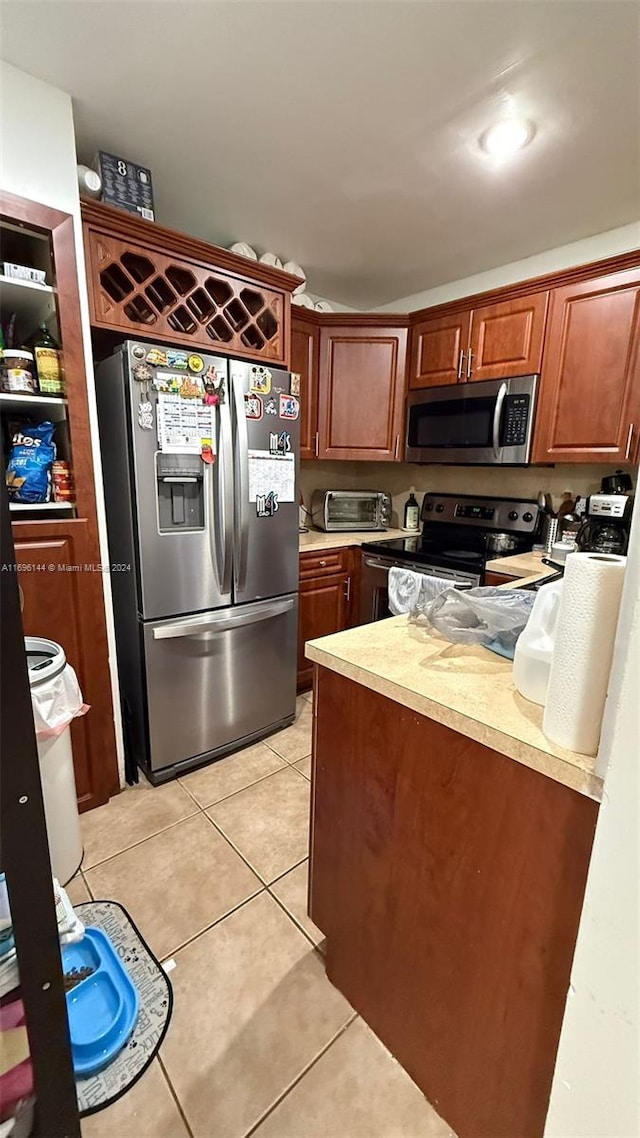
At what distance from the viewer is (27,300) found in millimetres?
1565

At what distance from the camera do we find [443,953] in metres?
0.86

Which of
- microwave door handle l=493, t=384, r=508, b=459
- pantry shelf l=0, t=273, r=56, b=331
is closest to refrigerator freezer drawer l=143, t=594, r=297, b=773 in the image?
pantry shelf l=0, t=273, r=56, b=331

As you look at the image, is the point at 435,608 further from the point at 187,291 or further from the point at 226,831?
the point at 187,291

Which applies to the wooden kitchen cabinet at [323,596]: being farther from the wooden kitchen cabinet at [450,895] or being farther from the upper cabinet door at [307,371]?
the wooden kitchen cabinet at [450,895]

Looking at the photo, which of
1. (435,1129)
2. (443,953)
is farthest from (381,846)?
(435,1129)

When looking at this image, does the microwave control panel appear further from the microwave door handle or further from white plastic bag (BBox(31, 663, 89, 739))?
white plastic bag (BBox(31, 663, 89, 739))

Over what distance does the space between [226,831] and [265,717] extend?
2.01 feet

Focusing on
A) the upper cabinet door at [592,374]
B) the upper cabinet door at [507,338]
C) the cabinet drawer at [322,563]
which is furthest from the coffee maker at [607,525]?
the cabinet drawer at [322,563]

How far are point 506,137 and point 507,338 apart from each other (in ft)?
2.87

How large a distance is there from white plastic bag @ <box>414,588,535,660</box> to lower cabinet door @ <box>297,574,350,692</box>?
1476mm

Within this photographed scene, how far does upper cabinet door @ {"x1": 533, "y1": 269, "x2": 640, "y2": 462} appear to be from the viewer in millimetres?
1979

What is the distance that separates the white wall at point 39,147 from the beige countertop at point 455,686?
4.48 feet

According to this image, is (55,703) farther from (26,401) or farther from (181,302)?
(181,302)

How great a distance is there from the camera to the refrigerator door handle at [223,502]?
1.80 metres
